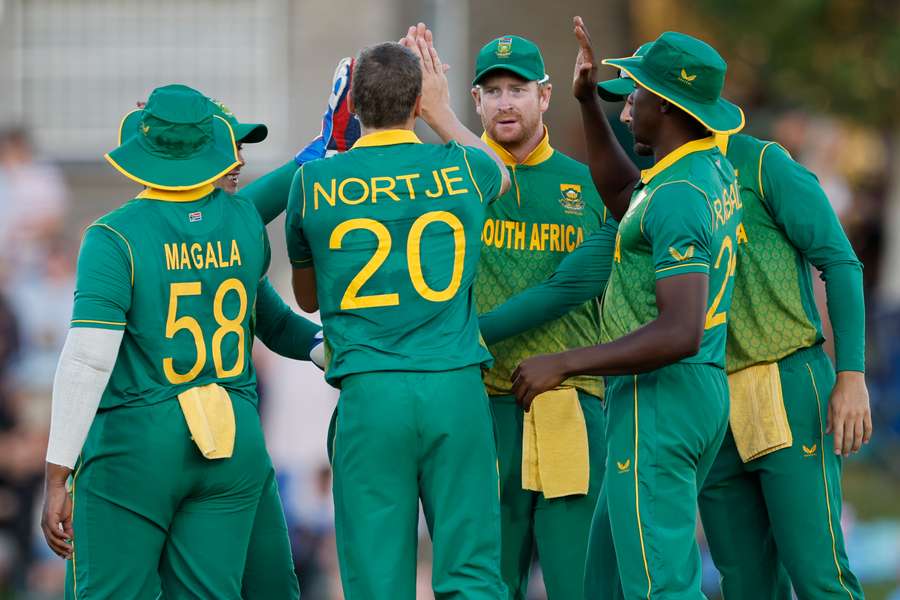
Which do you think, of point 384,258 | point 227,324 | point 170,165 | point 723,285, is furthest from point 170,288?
point 723,285

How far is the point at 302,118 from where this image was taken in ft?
51.9

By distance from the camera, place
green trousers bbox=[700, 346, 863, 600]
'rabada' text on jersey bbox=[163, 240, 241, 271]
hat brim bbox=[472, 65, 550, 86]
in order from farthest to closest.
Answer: hat brim bbox=[472, 65, 550, 86]
green trousers bbox=[700, 346, 863, 600]
'rabada' text on jersey bbox=[163, 240, 241, 271]

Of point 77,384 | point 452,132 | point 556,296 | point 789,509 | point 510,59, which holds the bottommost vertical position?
point 789,509

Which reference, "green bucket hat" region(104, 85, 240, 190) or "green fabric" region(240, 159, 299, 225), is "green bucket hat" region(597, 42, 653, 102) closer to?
"green fabric" region(240, 159, 299, 225)

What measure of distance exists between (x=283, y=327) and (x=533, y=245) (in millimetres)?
1064

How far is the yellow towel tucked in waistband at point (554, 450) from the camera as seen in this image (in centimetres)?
605

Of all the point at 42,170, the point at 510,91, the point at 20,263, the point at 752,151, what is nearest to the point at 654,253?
the point at 752,151

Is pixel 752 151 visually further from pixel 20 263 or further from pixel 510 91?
pixel 20 263

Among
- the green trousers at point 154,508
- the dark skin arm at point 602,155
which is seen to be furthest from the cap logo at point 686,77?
the green trousers at point 154,508

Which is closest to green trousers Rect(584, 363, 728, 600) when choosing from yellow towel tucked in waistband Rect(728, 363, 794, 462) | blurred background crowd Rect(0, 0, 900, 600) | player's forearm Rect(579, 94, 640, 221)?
yellow towel tucked in waistband Rect(728, 363, 794, 462)

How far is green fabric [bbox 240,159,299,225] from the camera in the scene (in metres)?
5.97

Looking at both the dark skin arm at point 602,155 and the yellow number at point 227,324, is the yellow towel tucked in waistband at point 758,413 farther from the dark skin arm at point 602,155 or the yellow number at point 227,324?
the yellow number at point 227,324

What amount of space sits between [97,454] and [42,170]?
361 inches

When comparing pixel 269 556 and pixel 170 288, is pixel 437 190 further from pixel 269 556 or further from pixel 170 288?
pixel 269 556
